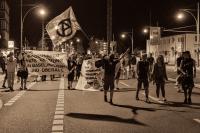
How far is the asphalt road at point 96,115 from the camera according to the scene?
10.8 meters

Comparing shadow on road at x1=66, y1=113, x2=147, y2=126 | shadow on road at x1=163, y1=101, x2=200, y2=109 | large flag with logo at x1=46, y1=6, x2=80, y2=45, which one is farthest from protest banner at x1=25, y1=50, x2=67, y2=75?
shadow on road at x1=66, y1=113, x2=147, y2=126

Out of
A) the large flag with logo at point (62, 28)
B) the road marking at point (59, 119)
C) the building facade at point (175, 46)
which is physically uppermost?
the building facade at point (175, 46)

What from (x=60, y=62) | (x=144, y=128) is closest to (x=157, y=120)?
(x=144, y=128)

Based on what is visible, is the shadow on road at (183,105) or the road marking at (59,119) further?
the shadow on road at (183,105)

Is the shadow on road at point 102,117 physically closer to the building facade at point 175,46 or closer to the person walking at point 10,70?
the person walking at point 10,70

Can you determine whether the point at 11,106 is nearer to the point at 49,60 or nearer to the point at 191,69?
the point at 191,69

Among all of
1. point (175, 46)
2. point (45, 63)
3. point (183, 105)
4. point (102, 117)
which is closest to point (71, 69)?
point (45, 63)

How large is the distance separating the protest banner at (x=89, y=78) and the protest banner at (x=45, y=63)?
3.91 feet

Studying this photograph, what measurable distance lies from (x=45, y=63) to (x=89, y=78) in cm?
243

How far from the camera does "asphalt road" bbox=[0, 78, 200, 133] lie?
10844mm

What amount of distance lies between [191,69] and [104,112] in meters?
4.15

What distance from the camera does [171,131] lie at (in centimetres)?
1042

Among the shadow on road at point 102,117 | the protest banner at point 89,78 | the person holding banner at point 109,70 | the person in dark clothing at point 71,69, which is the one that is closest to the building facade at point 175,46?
the person in dark clothing at point 71,69

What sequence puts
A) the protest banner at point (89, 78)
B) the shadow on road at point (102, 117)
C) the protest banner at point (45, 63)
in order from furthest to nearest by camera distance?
the protest banner at point (45, 63) < the protest banner at point (89, 78) < the shadow on road at point (102, 117)
